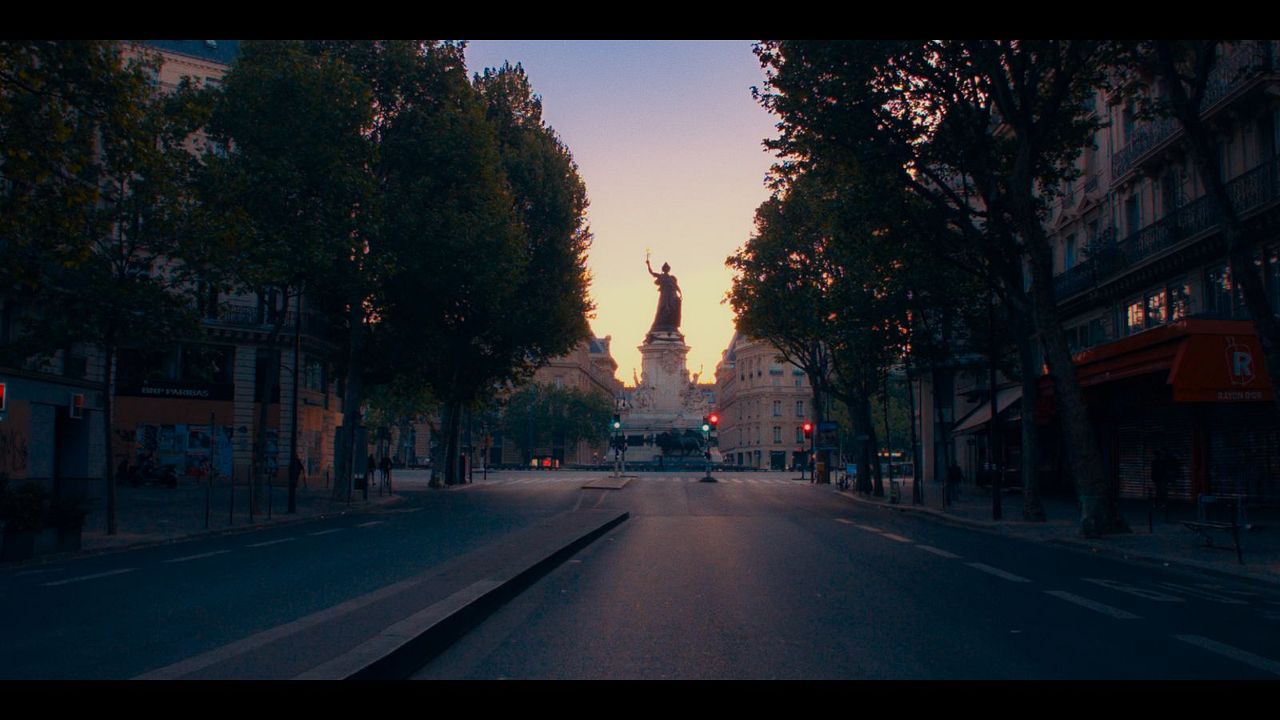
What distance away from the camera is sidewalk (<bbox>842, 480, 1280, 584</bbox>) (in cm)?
1565

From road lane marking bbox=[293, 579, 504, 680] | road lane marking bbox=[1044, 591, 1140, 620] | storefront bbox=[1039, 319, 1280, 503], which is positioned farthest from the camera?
storefront bbox=[1039, 319, 1280, 503]

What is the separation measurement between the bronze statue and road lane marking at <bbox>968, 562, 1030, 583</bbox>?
7870cm

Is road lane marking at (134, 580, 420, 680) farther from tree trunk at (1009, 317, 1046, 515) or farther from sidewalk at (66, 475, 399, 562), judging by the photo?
tree trunk at (1009, 317, 1046, 515)

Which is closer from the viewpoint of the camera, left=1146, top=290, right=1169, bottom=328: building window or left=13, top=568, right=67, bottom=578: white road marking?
left=13, top=568, right=67, bottom=578: white road marking

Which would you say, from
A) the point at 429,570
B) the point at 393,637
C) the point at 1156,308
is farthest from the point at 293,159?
the point at 1156,308

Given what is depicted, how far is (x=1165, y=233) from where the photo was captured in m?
30.3

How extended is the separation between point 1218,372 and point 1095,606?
15632mm

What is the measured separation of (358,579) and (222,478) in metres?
36.4

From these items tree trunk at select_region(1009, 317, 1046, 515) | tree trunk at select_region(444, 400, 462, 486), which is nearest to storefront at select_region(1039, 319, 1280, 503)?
tree trunk at select_region(1009, 317, 1046, 515)

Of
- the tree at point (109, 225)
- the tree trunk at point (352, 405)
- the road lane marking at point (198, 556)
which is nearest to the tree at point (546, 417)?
the tree trunk at point (352, 405)

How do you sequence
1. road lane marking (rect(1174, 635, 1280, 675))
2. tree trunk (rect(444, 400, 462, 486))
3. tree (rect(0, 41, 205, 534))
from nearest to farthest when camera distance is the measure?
1. road lane marking (rect(1174, 635, 1280, 675))
2. tree (rect(0, 41, 205, 534))
3. tree trunk (rect(444, 400, 462, 486))

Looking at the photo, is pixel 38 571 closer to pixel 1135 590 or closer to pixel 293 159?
pixel 1135 590

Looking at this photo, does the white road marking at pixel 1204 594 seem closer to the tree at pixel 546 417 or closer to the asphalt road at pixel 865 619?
the asphalt road at pixel 865 619
